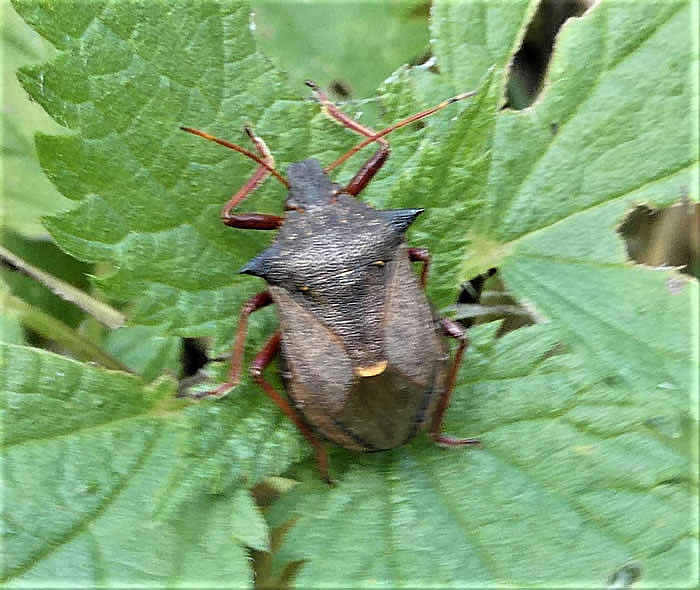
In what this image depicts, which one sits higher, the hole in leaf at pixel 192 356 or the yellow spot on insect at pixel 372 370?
the hole in leaf at pixel 192 356

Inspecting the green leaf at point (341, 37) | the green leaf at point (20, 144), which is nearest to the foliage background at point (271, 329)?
the green leaf at point (341, 37)

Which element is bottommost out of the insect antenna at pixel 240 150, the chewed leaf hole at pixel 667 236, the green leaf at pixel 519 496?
the green leaf at pixel 519 496

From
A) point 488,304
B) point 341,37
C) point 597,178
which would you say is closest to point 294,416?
point 488,304

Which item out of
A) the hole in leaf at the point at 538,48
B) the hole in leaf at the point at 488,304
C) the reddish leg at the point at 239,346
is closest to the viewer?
the reddish leg at the point at 239,346

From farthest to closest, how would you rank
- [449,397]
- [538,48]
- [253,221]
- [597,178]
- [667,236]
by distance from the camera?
1. [538,48]
2. [667,236]
3. [597,178]
4. [253,221]
5. [449,397]

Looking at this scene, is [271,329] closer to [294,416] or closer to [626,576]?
[294,416]

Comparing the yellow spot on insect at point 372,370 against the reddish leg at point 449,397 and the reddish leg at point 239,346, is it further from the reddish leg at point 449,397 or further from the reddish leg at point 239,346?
the reddish leg at point 239,346

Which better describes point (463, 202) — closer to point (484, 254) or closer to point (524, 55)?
point (484, 254)
